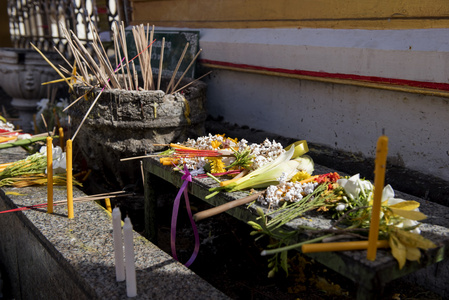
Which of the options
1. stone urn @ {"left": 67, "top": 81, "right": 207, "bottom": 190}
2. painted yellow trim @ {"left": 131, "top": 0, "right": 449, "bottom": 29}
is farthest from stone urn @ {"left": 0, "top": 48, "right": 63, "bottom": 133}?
stone urn @ {"left": 67, "top": 81, "right": 207, "bottom": 190}

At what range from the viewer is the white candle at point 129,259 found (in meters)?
1.64

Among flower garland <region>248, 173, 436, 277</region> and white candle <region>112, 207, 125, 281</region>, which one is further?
white candle <region>112, 207, 125, 281</region>

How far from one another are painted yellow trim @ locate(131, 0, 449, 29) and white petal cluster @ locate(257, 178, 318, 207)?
133 cm

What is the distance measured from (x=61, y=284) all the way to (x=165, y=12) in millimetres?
3783

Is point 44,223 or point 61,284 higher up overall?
point 44,223

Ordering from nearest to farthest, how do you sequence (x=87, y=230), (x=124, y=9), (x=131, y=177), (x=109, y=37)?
(x=87, y=230) → (x=131, y=177) → (x=124, y=9) → (x=109, y=37)

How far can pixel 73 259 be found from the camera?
205 cm

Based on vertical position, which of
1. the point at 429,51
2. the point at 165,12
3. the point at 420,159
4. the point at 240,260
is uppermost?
the point at 165,12

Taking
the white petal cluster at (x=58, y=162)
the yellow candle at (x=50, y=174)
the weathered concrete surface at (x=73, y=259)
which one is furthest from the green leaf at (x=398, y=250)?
the white petal cluster at (x=58, y=162)

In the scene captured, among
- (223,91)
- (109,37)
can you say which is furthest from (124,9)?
(223,91)

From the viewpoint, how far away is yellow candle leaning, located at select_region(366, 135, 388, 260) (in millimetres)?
1410

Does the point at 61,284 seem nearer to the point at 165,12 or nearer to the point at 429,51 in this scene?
the point at 429,51

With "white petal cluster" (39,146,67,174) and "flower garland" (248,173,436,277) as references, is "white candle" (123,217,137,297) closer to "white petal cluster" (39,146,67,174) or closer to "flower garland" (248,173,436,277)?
"flower garland" (248,173,436,277)

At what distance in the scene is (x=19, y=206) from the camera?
2.67m
